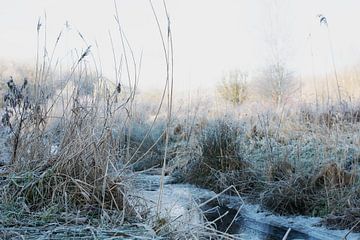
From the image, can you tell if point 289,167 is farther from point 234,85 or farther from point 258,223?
point 234,85

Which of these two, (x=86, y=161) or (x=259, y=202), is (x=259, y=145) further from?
(x=86, y=161)

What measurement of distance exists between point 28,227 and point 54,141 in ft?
2.59

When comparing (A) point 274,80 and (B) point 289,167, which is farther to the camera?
(A) point 274,80

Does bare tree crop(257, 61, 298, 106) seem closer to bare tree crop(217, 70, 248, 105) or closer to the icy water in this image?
bare tree crop(217, 70, 248, 105)

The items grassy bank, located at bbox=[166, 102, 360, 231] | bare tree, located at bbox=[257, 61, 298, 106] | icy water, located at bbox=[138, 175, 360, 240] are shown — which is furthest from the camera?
bare tree, located at bbox=[257, 61, 298, 106]

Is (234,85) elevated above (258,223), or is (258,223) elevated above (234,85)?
(234,85)

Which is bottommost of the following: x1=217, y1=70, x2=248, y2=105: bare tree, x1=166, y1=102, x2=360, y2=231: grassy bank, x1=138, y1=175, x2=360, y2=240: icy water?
x1=138, y1=175, x2=360, y2=240: icy water

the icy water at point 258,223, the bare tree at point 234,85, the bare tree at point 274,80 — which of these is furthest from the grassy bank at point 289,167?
the bare tree at point 274,80

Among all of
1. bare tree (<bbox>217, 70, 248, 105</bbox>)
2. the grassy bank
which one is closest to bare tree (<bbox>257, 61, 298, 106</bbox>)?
bare tree (<bbox>217, 70, 248, 105</bbox>)

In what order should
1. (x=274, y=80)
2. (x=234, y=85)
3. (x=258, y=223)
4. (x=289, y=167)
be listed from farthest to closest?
(x=274, y=80) → (x=234, y=85) → (x=289, y=167) → (x=258, y=223)

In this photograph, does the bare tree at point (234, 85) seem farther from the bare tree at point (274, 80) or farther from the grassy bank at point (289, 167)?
the grassy bank at point (289, 167)

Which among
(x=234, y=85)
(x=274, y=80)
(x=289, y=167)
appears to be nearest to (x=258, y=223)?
(x=289, y=167)

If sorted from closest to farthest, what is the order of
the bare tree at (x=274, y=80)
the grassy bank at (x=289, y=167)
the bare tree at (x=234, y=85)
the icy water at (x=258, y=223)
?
the icy water at (x=258, y=223), the grassy bank at (x=289, y=167), the bare tree at (x=234, y=85), the bare tree at (x=274, y=80)

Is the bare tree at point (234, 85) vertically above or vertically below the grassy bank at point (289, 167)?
above
